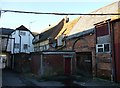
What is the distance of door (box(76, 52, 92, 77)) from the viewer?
2191cm

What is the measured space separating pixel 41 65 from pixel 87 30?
21.9 ft

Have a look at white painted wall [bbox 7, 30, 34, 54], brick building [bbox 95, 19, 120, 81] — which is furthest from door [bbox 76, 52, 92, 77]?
white painted wall [bbox 7, 30, 34, 54]

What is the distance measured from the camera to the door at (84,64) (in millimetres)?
21909

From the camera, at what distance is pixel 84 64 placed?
23203 millimetres

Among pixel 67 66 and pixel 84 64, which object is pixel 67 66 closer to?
pixel 67 66

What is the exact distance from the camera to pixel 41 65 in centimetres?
2244

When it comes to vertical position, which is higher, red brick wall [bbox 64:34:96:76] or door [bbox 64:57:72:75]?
red brick wall [bbox 64:34:96:76]

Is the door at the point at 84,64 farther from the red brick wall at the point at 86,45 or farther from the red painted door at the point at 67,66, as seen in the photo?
the red painted door at the point at 67,66

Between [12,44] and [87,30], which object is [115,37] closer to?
[87,30]

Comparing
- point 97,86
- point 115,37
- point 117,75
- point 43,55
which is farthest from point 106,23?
point 43,55

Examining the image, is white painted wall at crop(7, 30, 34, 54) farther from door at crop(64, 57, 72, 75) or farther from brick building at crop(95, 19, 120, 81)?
brick building at crop(95, 19, 120, 81)

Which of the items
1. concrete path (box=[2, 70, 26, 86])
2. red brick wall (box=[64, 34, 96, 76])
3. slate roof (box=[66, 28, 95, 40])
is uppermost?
slate roof (box=[66, 28, 95, 40])

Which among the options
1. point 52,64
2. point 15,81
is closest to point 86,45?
point 52,64

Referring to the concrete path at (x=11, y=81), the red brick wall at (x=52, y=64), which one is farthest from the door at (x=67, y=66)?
the concrete path at (x=11, y=81)
